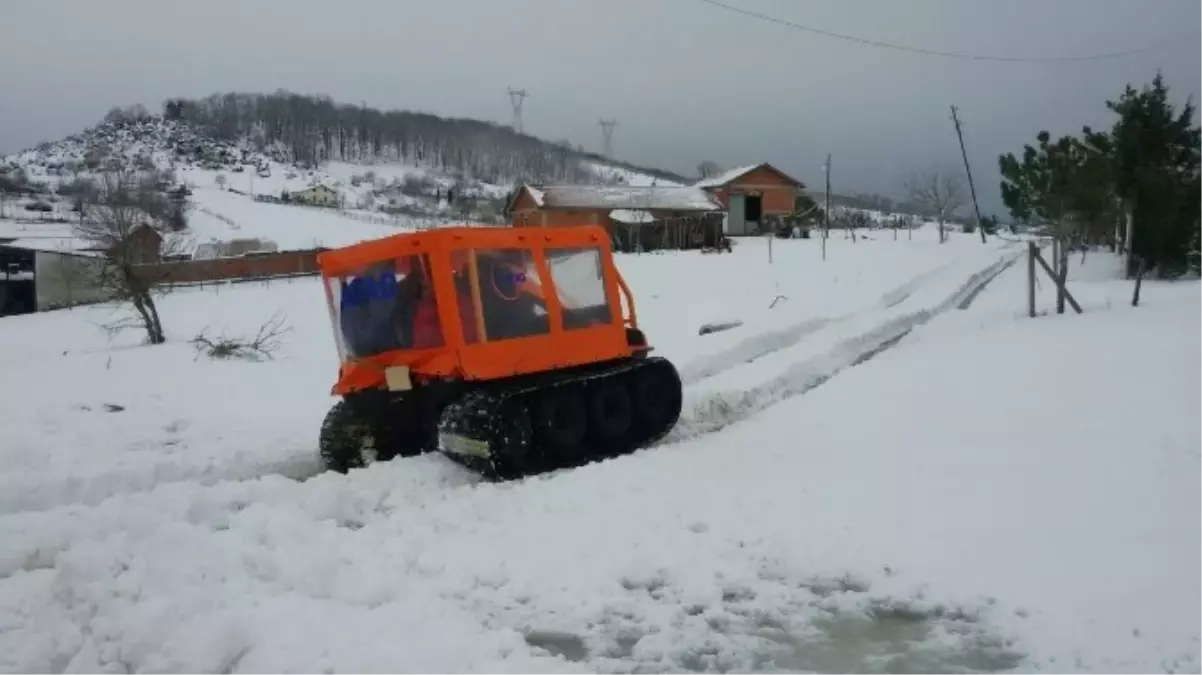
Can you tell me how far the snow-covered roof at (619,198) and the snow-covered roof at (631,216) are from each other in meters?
0.32

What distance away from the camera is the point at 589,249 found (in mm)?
10375

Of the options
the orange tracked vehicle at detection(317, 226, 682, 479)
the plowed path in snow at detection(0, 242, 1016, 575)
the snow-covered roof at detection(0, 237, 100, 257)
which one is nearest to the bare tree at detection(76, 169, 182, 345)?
the snow-covered roof at detection(0, 237, 100, 257)

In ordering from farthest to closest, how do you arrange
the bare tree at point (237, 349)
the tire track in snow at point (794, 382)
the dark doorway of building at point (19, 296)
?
the dark doorway of building at point (19, 296), the bare tree at point (237, 349), the tire track in snow at point (794, 382)

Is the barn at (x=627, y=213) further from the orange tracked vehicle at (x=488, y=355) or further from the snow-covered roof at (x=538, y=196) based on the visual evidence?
the orange tracked vehicle at (x=488, y=355)

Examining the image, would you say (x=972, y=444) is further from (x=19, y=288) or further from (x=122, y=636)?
(x=19, y=288)

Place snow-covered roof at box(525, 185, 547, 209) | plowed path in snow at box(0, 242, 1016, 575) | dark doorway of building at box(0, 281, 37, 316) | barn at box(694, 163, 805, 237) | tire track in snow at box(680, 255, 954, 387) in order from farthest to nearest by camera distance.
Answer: barn at box(694, 163, 805, 237) < snow-covered roof at box(525, 185, 547, 209) < dark doorway of building at box(0, 281, 37, 316) < tire track in snow at box(680, 255, 954, 387) < plowed path in snow at box(0, 242, 1016, 575)

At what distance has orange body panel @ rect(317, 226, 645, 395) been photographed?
8.85 m

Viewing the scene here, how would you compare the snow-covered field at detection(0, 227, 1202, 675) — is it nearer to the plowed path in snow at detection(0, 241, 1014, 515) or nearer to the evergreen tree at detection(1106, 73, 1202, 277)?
the plowed path in snow at detection(0, 241, 1014, 515)

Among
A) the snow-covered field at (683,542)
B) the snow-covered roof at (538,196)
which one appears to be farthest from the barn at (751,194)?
the snow-covered field at (683,542)

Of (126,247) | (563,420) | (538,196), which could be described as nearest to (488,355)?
(563,420)

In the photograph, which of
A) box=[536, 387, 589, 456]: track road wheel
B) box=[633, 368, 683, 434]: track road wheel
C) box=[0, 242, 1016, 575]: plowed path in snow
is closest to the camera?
box=[0, 242, 1016, 575]: plowed path in snow

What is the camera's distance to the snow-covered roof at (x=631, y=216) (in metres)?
54.5

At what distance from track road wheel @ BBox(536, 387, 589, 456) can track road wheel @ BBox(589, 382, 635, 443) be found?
118 millimetres

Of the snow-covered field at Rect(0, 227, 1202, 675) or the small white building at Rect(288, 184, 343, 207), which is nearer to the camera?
the snow-covered field at Rect(0, 227, 1202, 675)
